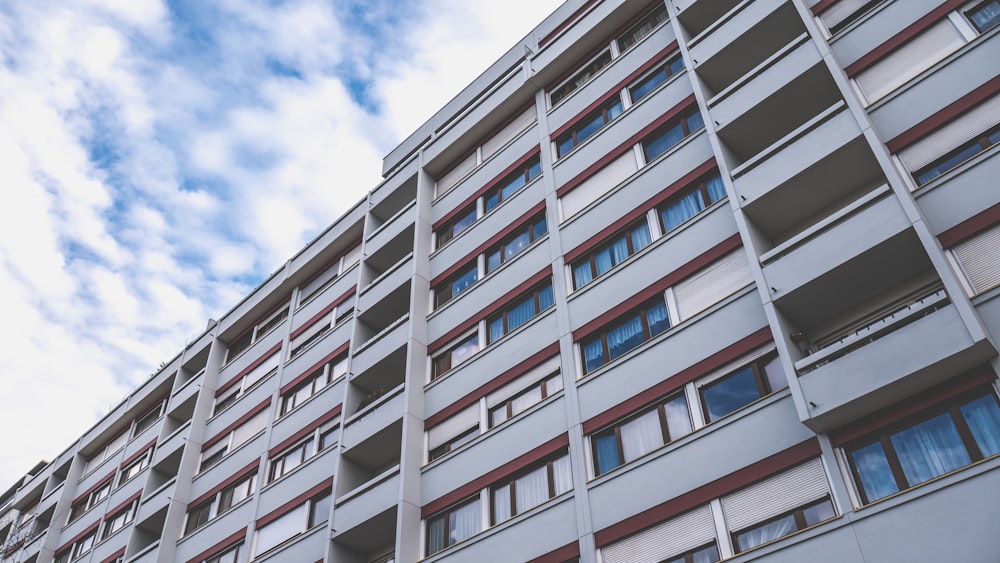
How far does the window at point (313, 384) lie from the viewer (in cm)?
3039

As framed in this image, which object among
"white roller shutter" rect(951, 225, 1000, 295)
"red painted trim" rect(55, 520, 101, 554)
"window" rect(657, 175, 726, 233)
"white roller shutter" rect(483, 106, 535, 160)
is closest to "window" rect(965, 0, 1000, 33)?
"white roller shutter" rect(951, 225, 1000, 295)

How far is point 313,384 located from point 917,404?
2240 cm

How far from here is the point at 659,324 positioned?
66.4 feet

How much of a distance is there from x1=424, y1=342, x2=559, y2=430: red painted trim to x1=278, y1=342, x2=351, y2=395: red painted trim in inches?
274

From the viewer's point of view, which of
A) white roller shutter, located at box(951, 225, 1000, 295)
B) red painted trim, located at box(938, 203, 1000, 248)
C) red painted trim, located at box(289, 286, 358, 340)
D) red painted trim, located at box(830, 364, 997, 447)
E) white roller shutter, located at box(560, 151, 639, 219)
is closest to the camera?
red painted trim, located at box(830, 364, 997, 447)

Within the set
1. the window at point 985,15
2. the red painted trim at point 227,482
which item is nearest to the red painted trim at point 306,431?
the red painted trim at point 227,482

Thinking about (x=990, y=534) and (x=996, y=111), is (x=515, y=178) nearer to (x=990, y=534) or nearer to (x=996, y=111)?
(x=996, y=111)

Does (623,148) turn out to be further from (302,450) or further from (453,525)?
(302,450)

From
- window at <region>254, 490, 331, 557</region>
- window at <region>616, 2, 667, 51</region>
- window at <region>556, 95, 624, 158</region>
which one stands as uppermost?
window at <region>616, 2, 667, 51</region>

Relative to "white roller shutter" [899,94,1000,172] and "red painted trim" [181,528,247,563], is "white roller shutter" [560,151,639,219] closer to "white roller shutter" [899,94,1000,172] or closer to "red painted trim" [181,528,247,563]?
"white roller shutter" [899,94,1000,172]

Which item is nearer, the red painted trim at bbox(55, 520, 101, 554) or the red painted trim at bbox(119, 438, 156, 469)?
the red painted trim at bbox(55, 520, 101, 554)

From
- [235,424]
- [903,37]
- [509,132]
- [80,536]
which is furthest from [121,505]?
[903,37]

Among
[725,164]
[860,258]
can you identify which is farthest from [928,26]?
[860,258]

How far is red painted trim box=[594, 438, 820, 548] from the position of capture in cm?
1553
